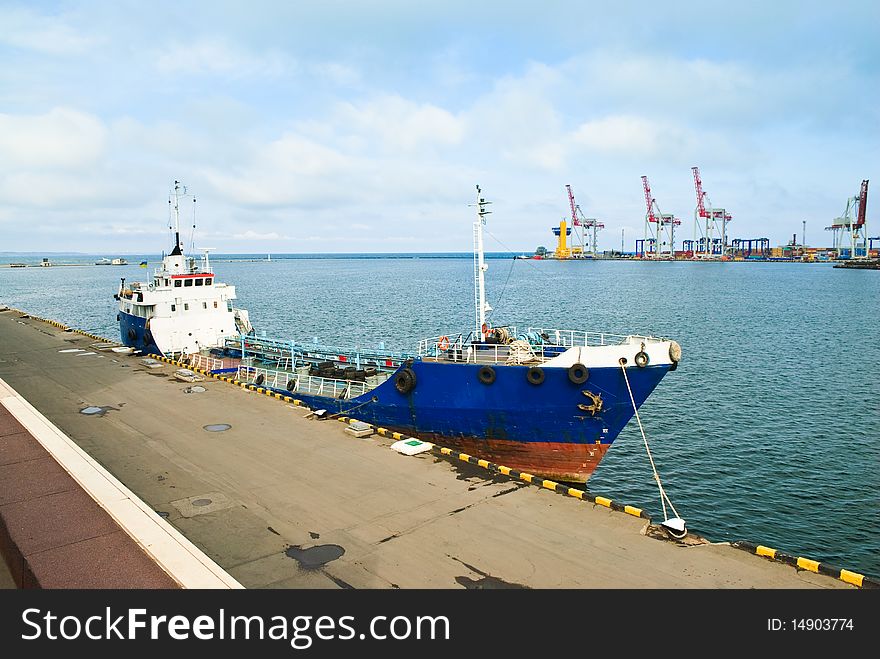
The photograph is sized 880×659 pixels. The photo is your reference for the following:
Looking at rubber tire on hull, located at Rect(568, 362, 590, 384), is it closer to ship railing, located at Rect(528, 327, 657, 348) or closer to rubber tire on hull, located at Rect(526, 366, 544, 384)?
rubber tire on hull, located at Rect(526, 366, 544, 384)

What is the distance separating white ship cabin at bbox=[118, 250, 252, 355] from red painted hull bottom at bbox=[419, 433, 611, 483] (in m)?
21.8

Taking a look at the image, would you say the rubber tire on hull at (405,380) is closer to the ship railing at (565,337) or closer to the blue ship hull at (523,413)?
the blue ship hull at (523,413)

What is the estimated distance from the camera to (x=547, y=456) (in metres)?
18.7

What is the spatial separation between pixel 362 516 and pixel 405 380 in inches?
297

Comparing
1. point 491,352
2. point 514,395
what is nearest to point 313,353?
point 491,352

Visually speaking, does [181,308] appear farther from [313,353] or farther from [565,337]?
[565,337]

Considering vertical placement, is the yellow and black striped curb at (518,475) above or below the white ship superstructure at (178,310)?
below

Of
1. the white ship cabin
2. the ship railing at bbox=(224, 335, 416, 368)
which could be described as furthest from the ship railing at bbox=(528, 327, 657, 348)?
the white ship cabin

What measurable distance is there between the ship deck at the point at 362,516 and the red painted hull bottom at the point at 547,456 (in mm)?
3190

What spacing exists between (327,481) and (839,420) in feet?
83.4

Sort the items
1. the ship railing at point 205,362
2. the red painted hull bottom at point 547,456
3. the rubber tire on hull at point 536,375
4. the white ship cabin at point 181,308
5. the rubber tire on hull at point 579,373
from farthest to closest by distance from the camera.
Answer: the white ship cabin at point 181,308, the ship railing at point 205,362, the red painted hull bottom at point 547,456, the rubber tire on hull at point 536,375, the rubber tire on hull at point 579,373

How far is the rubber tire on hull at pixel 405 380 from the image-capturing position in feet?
64.3

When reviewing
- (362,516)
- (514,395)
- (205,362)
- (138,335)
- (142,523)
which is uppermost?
(138,335)

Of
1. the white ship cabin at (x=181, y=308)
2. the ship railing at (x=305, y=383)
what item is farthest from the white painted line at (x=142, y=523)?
the white ship cabin at (x=181, y=308)
